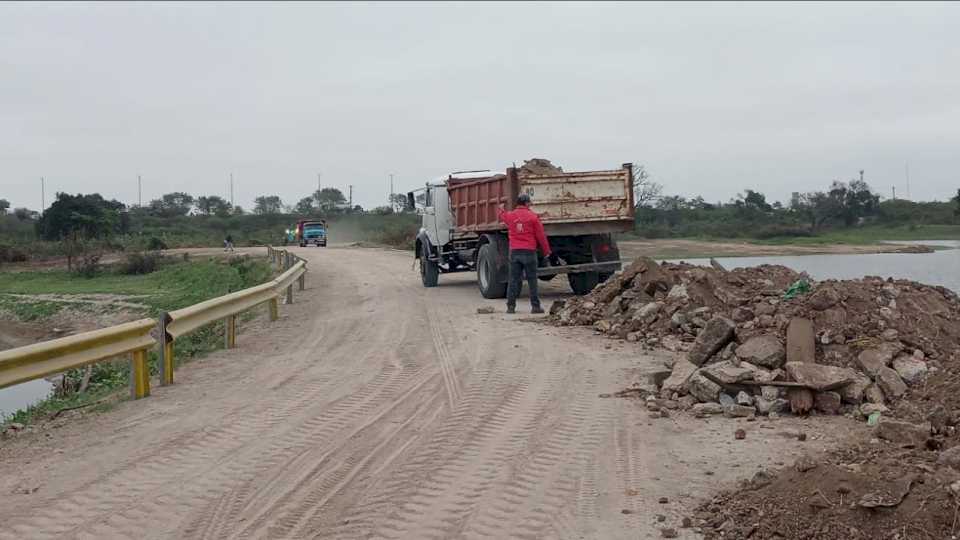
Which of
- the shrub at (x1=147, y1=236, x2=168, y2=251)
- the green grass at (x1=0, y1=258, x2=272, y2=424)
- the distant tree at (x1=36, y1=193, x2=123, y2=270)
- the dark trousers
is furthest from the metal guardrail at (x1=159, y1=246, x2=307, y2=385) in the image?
the distant tree at (x1=36, y1=193, x2=123, y2=270)

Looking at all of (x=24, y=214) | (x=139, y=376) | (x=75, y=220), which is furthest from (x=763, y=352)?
(x=24, y=214)

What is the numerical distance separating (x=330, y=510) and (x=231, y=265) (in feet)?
112

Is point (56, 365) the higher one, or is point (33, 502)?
point (56, 365)

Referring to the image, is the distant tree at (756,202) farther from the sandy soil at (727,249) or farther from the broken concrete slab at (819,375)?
the broken concrete slab at (819,375)

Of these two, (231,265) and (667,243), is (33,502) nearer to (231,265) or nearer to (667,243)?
(231,265)

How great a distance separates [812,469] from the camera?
199 inches

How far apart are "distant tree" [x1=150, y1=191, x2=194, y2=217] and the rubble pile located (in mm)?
98700

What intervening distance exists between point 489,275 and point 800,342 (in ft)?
33.0

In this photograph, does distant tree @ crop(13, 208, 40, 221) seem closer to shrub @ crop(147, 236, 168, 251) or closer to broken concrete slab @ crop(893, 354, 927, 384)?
shrub @ crop(147, 236, 168, 251)

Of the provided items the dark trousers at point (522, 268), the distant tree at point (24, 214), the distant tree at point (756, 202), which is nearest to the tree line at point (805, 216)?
the distant tree at point (756, 202)

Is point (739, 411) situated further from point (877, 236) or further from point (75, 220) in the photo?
point (75, 220)

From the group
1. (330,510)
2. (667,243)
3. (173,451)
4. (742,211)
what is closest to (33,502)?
(173,451)

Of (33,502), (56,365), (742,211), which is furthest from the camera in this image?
(742,211)

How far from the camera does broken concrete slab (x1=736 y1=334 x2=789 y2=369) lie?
27.2 ft
